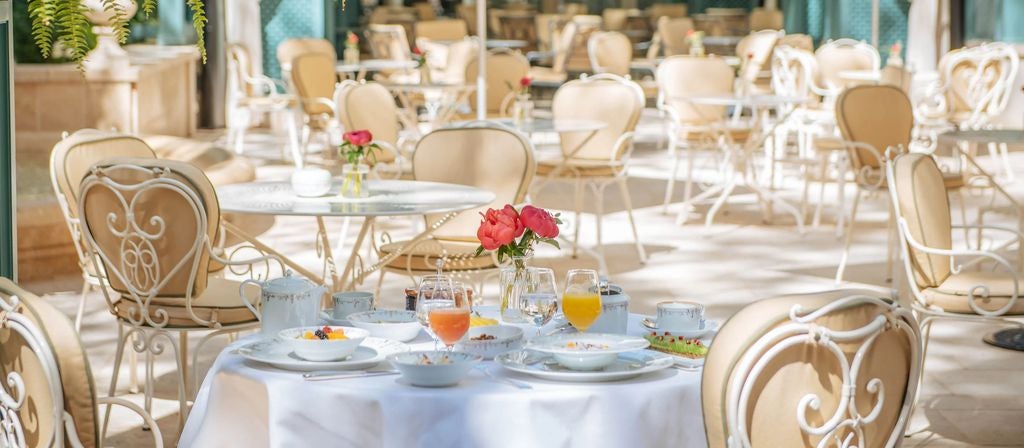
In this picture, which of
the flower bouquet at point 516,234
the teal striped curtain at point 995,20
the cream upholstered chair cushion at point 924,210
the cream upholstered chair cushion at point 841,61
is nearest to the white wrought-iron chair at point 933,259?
the cream upholstered chair cushion at point 924,210

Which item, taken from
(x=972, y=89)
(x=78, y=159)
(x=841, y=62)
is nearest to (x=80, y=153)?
(x=78, y=159)

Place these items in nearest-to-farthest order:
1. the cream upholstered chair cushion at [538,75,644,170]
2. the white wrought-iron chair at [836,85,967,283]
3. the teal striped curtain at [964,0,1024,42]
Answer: the white wrought-iron chair at [836,85,967,283] → the cream upholstered chair cushion at [538,75,644,170] → the teal striped curtain at [964,0,1024,42]

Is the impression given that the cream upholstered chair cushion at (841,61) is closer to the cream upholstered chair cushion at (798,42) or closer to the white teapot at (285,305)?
the cream upholstered chair cushion at (798,42)

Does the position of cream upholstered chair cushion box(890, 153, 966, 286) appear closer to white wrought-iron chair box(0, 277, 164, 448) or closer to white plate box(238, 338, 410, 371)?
white plate box(238, 338, 410, 371)

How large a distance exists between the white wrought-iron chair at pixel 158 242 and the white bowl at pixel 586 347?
1455mm

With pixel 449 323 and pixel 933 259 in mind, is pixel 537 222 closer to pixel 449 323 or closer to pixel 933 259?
pixel 449 323

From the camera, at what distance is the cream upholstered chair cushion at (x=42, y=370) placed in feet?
7.01

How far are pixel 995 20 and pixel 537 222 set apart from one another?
35.7 ft

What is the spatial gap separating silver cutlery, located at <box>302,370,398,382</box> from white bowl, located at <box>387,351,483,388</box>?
0.05 meters

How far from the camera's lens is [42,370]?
2.15 meters

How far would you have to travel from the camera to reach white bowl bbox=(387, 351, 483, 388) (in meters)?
2.36

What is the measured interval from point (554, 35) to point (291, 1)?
4.35m

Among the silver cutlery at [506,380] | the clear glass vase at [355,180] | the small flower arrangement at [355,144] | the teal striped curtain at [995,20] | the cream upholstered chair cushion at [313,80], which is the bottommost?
the silver cutlery at [506,380]

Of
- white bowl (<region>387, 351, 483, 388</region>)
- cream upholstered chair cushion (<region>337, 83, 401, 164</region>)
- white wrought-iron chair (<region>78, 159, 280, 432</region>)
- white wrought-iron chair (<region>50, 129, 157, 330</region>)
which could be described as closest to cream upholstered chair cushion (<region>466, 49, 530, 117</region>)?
cream upholstered chair cushion (<region>337, 83, 401, 164</region>)
